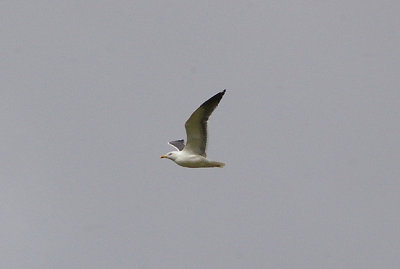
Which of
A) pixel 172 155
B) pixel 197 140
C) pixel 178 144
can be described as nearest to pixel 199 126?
pixel 197 140

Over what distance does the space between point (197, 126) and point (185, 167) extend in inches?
72.8

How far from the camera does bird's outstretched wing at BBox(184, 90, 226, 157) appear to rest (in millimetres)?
32656

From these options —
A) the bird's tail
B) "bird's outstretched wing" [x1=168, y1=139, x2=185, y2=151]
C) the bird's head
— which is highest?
"bird's outstretched wing" [x1=168, y1=139, x2=185, y2=151]

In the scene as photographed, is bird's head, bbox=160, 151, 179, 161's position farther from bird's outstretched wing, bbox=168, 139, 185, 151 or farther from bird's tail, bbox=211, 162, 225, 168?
bird's outstretched wing, bbox=168, 139, 185, 151

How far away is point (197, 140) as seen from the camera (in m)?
33.8

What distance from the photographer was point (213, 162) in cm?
3359

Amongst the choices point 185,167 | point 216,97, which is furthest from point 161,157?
point 216,97

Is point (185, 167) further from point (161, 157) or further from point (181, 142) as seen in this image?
point (181, 142)

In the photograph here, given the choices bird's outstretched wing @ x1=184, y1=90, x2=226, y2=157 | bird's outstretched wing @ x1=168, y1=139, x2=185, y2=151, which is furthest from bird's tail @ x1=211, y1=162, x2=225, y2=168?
bird's outstretched wing @ x1=168, y1=139, x2=185, y2=151

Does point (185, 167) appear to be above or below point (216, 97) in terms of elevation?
below

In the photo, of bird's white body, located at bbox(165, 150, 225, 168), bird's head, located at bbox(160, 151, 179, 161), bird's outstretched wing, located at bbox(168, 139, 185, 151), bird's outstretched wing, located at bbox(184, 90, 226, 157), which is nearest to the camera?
bird's outstretched wing, located at bbox(184, 90, 226, 157)

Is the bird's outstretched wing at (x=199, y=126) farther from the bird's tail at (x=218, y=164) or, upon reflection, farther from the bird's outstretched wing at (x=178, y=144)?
the bird's outstretched wing at (x=178, y=144)

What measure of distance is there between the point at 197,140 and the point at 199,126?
690 mm

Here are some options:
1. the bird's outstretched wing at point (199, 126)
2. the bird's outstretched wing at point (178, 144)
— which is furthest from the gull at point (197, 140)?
the bird's outstretched wing at point (178, 144)
